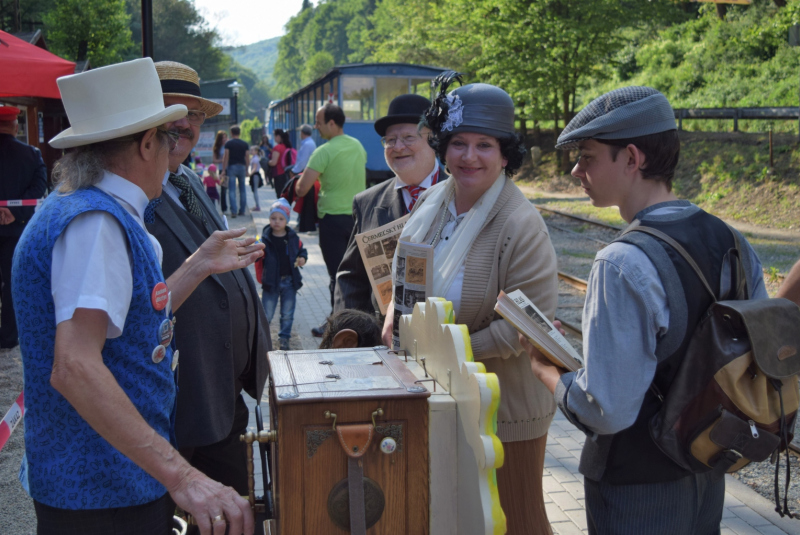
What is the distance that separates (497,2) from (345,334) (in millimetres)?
24890

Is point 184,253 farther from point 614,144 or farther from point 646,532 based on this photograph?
point 646,532

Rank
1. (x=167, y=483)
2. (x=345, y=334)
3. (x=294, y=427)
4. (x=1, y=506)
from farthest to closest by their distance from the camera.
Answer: (x=1, y=506) → (x=345, y=334) → (x=167, y=483) → (x=294, y=427)

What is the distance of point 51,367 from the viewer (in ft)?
5.67

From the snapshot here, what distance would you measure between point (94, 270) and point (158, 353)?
31cm

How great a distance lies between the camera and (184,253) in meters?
2.64

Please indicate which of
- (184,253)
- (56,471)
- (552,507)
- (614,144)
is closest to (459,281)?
(614,144)

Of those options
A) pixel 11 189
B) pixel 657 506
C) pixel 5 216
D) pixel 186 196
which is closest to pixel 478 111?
pixel 186 196

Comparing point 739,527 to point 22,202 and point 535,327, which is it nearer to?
point 535,327

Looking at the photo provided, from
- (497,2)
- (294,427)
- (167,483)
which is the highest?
(497,2)

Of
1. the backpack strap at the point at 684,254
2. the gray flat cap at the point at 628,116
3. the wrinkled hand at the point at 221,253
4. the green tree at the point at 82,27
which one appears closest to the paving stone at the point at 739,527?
the backpack strap at the point at 684,254

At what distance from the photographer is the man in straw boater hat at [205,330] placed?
102 inches

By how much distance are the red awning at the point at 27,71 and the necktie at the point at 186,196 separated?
9.44ft

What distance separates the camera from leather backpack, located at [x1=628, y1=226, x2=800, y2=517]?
1.69m

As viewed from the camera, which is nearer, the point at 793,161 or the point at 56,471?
the point at 56,471
